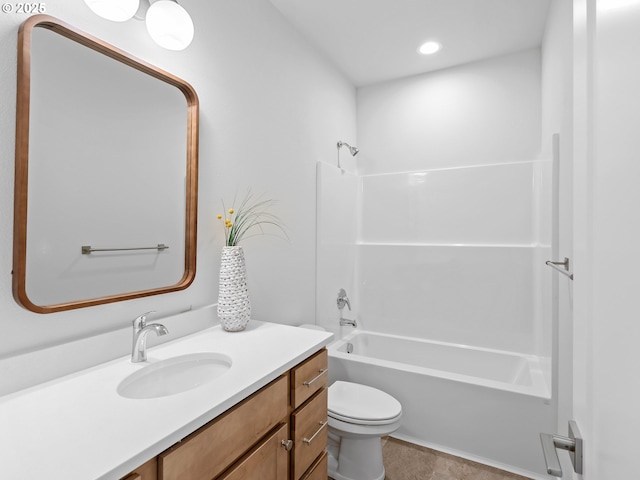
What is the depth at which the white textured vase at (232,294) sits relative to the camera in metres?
1.42

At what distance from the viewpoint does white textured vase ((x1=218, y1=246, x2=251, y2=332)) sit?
1415 mm

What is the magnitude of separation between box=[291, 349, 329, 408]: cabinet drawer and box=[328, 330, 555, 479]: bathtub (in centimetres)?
99

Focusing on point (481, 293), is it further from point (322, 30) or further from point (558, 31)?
point (322, 30)

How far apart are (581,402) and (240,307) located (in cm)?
116

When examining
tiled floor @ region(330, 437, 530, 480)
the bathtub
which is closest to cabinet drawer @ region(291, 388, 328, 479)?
tiled floor @ region(330, 437, 530, 480)

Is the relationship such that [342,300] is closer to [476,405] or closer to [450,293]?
[450,293]

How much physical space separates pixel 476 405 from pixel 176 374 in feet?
5.63

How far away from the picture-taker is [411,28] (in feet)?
7.48

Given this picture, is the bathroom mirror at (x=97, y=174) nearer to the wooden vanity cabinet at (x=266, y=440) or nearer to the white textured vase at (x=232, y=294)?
the white textured vase at (x=232, y=294)

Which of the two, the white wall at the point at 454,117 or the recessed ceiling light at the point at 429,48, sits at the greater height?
the recessed ceiling light at the point at 429,48

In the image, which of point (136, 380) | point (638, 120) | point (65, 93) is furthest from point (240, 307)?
point (638, 120)

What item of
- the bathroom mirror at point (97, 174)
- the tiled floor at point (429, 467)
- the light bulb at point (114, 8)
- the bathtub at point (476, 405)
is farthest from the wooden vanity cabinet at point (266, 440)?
the light bulb at point (114, 8)

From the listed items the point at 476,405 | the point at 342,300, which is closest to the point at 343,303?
the point at 342,300

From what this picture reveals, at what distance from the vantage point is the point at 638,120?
0.35 m
